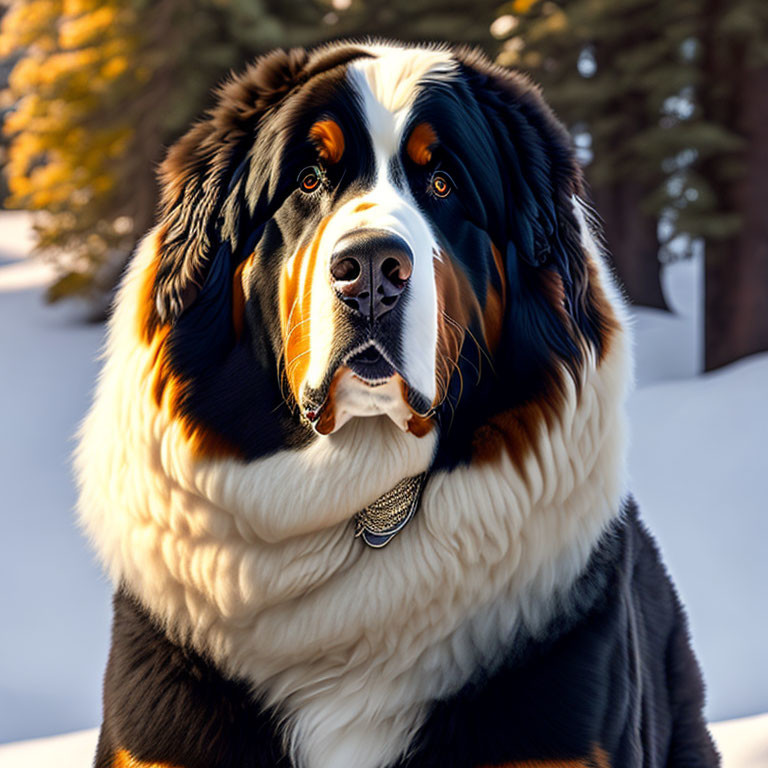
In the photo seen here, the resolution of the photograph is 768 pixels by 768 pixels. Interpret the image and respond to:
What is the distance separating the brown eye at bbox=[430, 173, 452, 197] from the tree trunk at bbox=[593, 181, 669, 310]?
479 inches

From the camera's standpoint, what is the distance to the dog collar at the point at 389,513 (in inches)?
98.7

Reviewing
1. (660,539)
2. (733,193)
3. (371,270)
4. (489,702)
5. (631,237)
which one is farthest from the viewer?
(631,237)

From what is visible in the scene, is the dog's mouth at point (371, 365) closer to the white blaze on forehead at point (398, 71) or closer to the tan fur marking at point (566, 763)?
the white blaze on forehead at point (398, 71)

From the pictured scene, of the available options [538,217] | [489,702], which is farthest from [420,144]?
[489,702]

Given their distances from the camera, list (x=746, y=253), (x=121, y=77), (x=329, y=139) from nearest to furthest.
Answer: (x=329, y=139) → (x=746, y=253) → (x=121, y=77)

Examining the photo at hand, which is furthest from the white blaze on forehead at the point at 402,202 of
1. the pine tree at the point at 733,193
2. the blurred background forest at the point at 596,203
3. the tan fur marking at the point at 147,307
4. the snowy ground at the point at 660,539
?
the pine tree at the point at 733,193

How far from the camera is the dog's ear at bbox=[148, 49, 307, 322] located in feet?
8.67

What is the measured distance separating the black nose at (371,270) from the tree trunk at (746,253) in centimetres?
880

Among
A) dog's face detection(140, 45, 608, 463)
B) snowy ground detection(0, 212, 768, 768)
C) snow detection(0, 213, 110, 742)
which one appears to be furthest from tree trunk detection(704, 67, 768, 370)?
dog's face detection(140, 45, 608, 463)

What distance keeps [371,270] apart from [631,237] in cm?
1309

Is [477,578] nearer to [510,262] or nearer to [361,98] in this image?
[510,262]

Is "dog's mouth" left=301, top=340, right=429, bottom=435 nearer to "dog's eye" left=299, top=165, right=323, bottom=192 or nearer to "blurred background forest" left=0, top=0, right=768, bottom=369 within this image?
"dog's eye" left=299, top=165, right=323, bottom=192

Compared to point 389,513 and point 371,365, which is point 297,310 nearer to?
point 371,365

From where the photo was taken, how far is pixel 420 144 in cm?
246
